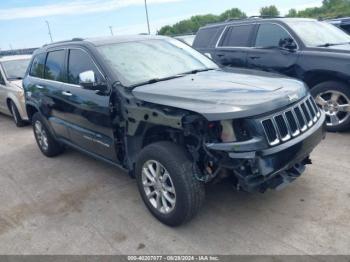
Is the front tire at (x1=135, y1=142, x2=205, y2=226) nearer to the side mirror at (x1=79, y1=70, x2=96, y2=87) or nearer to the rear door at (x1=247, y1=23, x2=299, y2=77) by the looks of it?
the side mirror at (x1=79, y1=70, x2=96, y2=87)

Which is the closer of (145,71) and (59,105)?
(145,71)

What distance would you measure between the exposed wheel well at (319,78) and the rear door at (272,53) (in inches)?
11.5

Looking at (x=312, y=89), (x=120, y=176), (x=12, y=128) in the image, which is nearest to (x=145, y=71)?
Answer: (x=120, y=176)

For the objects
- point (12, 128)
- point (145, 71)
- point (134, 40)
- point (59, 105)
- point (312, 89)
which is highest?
point (134, 40)

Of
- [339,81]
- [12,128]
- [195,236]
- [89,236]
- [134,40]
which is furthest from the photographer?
[12,128]

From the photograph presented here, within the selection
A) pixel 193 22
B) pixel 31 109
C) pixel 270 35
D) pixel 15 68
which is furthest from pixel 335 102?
pixel 193 22

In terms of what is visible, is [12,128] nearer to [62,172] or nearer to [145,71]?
[62,172]

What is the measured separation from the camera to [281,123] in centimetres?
300

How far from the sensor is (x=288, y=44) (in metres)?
6.07

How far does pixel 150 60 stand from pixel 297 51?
311 cm

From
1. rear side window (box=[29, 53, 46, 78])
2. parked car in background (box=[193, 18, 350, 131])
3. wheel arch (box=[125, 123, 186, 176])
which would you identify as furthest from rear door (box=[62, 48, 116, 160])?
parked car in background (box=[193, 18, 350, 131])

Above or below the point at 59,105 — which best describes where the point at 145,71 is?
above

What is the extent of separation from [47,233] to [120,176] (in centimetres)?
138

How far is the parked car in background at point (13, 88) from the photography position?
26.7 feet
